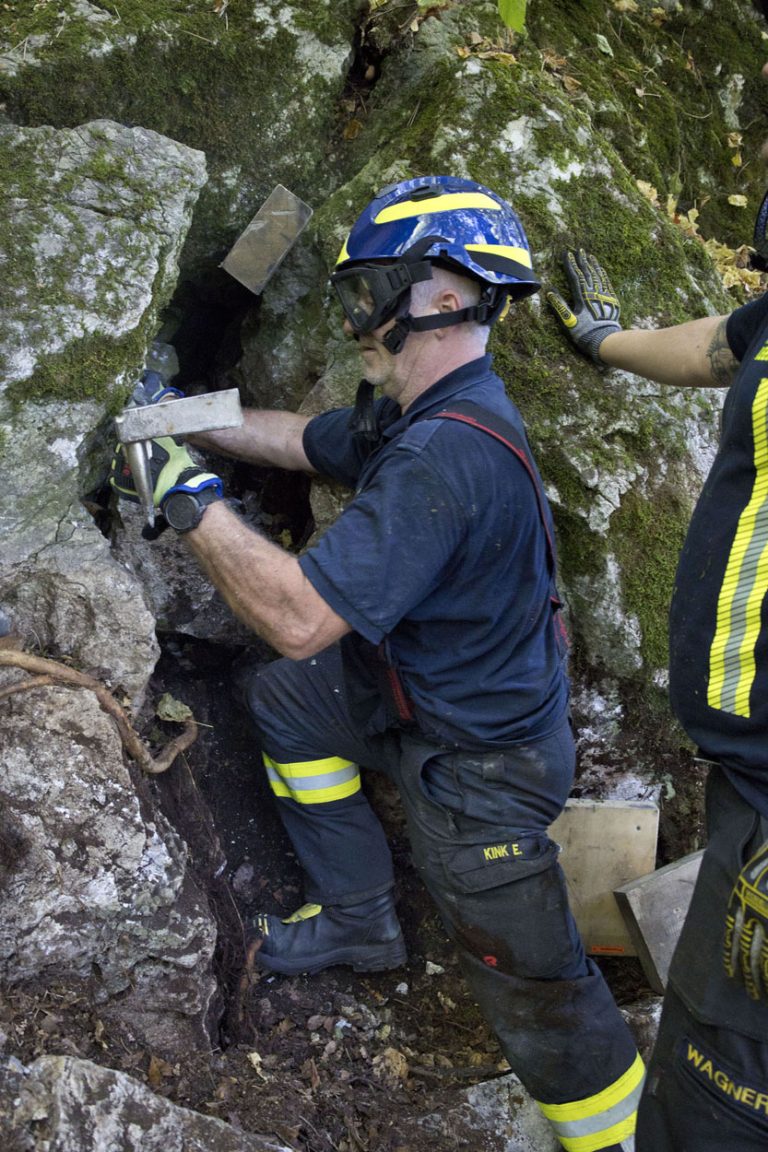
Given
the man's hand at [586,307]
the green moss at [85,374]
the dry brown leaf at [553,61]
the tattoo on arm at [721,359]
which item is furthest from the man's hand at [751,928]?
the dry brown leaf at [553,61]

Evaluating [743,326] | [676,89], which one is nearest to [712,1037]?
[743,326]

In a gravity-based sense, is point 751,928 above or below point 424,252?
below

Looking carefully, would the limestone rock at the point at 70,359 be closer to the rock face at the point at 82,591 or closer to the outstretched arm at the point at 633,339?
the rock face at the point at 82,591

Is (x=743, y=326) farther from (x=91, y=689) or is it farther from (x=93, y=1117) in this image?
(x=93, y=1117)

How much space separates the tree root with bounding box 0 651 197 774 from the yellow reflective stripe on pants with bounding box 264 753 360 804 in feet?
1.77

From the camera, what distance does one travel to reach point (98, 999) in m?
3.06

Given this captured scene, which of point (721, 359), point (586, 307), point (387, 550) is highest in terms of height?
point (721, 359)

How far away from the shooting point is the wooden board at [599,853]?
152 inches

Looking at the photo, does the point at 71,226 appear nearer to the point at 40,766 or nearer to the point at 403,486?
the point at 403,486

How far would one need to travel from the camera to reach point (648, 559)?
4.11 meters

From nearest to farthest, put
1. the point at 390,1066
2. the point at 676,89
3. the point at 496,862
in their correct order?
the point at 496,862 < the point at 390,1066 < the point at 676,89

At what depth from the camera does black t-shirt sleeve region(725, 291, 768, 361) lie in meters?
2.97

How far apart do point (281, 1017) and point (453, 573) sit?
193 cm

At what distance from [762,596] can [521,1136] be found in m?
2.17
